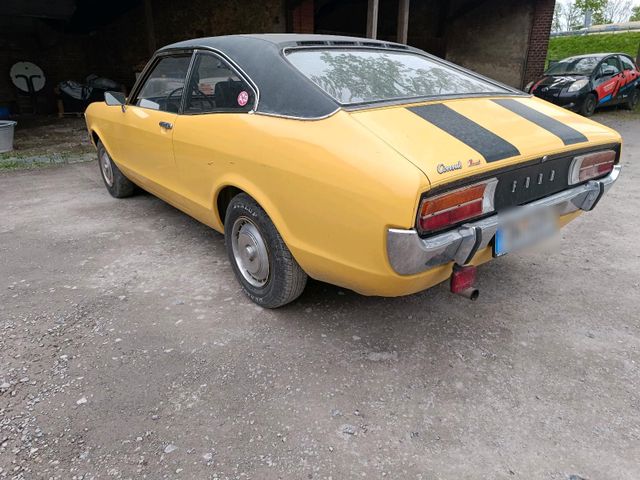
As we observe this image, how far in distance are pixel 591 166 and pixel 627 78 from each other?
463 inches

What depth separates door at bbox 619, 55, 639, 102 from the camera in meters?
11.8

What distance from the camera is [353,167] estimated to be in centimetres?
197

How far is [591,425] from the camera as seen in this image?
195 centimetres

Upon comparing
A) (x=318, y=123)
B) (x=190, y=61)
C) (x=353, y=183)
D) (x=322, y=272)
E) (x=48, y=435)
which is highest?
(x=190, y=61)

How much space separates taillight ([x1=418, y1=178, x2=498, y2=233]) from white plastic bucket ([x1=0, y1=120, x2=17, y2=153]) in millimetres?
7862

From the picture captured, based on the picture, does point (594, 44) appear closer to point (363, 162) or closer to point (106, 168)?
point (106, 168)

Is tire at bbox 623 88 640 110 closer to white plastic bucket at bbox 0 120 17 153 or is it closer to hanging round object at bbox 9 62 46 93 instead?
white plastic bucket at bbox 0 120 17 153

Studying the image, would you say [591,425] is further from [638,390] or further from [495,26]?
[495,26]

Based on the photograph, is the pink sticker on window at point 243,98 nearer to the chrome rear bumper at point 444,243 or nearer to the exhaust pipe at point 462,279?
the chrome rear bumper at point 444,243

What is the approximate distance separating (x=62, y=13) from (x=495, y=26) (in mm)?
12247

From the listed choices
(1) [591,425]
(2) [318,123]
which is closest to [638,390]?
(1) [591,425]

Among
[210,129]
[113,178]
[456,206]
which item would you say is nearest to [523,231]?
[456,206]

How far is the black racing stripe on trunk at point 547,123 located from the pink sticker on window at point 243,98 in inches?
56.6

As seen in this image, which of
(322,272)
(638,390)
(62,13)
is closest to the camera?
(638,390)
